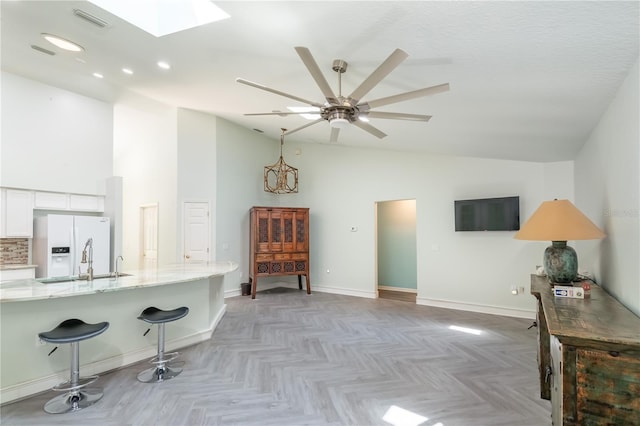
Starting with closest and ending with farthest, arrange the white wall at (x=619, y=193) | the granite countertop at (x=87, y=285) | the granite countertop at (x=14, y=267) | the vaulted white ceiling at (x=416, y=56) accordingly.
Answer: the vaulted white ceiling at (x=416, y=56) < the white wall at (x=619, y=193) < the granite countertop at (x=87, y=285) < the granite countertop at (x=14, y=267)

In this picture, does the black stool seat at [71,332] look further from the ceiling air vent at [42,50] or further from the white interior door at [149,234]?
the white interior door at [149,234]

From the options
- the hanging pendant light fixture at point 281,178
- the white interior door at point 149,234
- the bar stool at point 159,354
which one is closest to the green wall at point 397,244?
the hanging pendant light fixture at point 281,178

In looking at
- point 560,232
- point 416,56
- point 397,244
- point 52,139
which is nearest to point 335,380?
point 560,232

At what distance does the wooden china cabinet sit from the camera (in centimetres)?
678

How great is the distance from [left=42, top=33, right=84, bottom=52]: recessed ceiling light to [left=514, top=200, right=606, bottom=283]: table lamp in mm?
4683

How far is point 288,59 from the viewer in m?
2.85

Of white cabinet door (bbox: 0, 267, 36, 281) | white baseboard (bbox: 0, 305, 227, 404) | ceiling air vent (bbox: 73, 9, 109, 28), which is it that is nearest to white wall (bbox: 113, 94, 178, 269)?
white cabinet door (bbox: 0, 267, 36, 281)

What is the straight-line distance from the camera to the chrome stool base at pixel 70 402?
2.47 m

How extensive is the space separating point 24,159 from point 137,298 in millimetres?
3589

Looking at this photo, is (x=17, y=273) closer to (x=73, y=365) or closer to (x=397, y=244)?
(x=73, y=365)

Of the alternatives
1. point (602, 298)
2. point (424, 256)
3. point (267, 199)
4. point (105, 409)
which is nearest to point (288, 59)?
point (602, 298)

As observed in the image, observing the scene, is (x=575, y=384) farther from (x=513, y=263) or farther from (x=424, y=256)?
(x=424, y=256)

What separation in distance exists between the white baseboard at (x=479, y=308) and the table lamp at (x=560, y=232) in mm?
3011

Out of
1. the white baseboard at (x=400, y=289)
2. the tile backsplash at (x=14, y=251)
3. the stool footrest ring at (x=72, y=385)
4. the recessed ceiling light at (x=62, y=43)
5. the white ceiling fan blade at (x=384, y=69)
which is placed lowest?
the white baseboard at (x=400, y=289)
